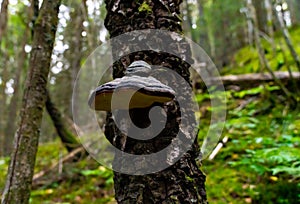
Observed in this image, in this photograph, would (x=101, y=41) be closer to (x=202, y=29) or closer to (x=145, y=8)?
(x=145, y=8)

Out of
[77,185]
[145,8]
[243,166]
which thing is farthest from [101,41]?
[145,8]

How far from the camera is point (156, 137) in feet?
4.92

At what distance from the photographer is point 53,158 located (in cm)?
577

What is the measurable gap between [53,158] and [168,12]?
480 cm

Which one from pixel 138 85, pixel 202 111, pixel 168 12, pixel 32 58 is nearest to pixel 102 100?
pixel 138 85

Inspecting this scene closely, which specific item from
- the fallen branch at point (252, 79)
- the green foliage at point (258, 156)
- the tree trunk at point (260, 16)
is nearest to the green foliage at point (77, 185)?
the green foliage at point (258, 156)

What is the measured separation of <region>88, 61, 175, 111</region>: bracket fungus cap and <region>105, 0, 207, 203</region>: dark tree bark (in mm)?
175

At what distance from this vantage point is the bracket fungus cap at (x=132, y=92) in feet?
4.00

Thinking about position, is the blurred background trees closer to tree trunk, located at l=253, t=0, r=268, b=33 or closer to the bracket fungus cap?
tree trunk, located at l=253, t=0, r=268, b=33

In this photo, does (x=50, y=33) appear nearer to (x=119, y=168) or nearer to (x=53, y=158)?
(x=119, y=168)

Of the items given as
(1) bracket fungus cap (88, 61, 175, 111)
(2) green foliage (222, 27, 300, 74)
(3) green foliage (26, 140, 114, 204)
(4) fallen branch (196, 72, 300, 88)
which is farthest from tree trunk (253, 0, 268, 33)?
(1) bracket fungus cap (88, 61, 175, 111)

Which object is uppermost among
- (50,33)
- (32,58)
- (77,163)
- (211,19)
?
(211,19)

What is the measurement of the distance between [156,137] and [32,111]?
3.34 ft

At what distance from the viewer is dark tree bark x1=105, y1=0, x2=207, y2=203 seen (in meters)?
1.43
